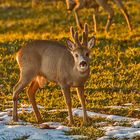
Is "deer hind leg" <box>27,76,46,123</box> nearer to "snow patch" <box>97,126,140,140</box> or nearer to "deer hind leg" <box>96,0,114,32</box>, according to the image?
"snow patch" <box>97,126,140,140</box>

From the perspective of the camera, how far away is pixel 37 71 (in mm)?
12883

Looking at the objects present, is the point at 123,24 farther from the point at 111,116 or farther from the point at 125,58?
the point at 111,116

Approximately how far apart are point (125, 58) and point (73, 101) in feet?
A: 12.9

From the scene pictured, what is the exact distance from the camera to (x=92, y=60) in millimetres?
18297

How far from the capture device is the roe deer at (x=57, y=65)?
12375 millimetres

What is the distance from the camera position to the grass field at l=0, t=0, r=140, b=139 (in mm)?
14516

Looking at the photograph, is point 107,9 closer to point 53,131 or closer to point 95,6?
point 95,6

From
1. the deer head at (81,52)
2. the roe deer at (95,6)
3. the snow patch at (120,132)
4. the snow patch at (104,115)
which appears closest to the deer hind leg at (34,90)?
the snow patch at (104,115)

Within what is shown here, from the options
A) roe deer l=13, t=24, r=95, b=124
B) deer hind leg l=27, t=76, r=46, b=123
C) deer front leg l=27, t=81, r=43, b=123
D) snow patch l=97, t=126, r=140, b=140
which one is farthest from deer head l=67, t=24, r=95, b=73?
deer front leg l=27, t=81, r=43, b=123

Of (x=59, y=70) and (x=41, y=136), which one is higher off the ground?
(x=59, y=70)

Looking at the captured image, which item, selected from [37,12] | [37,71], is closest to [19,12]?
[37,12]

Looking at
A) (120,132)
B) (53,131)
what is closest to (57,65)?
(53,131)

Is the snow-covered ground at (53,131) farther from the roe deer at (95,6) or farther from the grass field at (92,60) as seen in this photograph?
the roe deer at (95,6)

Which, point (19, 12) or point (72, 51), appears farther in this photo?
point (19, 12)
